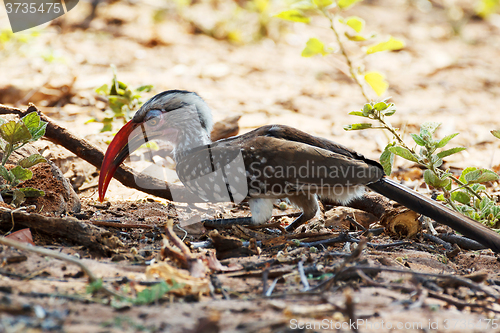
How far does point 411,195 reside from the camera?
121 inches

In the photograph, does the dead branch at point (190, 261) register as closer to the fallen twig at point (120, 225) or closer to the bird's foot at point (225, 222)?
the fallen twig at point (120, 225)

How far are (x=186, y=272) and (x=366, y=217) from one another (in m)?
2.02

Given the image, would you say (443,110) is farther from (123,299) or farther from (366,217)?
(123,299)

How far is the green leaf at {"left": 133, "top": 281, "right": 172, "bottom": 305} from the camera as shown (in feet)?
5.82

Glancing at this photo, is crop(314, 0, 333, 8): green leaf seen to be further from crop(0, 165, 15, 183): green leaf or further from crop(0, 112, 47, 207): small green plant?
crop(0, 165, 15, 183): green leaf

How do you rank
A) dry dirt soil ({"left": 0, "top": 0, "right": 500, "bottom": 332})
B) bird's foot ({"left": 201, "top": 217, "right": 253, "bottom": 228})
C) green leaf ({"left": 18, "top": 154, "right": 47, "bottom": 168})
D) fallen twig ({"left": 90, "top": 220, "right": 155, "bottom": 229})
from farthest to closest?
1. bird's foot ({"left": 201, "top": 217, "right": 253, "bottom": 228})
2. fallen twig ({"left": 90, "top": 220, "right": 155, "bottom": 229})
3. green leaf ({"left": 18, "top": 154, "right": 47, "bottom": 168})
4. dry dirt soil ({"left": 0, "top": 0, "right": 500, "bottom": 332})

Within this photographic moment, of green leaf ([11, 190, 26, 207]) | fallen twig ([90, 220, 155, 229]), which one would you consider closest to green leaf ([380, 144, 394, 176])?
fallen twig ([90, 220, 155, 229])

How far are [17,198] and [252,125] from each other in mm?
3265

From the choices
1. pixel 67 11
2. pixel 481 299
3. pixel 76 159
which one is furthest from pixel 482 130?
pixel 67 11

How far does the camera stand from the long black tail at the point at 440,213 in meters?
2.74

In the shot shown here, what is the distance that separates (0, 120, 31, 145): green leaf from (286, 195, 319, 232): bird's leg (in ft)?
6.26

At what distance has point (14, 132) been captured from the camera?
268 centimetres

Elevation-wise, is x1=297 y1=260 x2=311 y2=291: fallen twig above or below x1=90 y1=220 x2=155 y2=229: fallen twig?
above

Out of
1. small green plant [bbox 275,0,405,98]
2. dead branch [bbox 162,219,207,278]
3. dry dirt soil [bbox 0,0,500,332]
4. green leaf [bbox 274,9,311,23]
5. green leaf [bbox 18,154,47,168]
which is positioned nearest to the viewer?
dry dirt soil [bbox 0,0,500,332]
